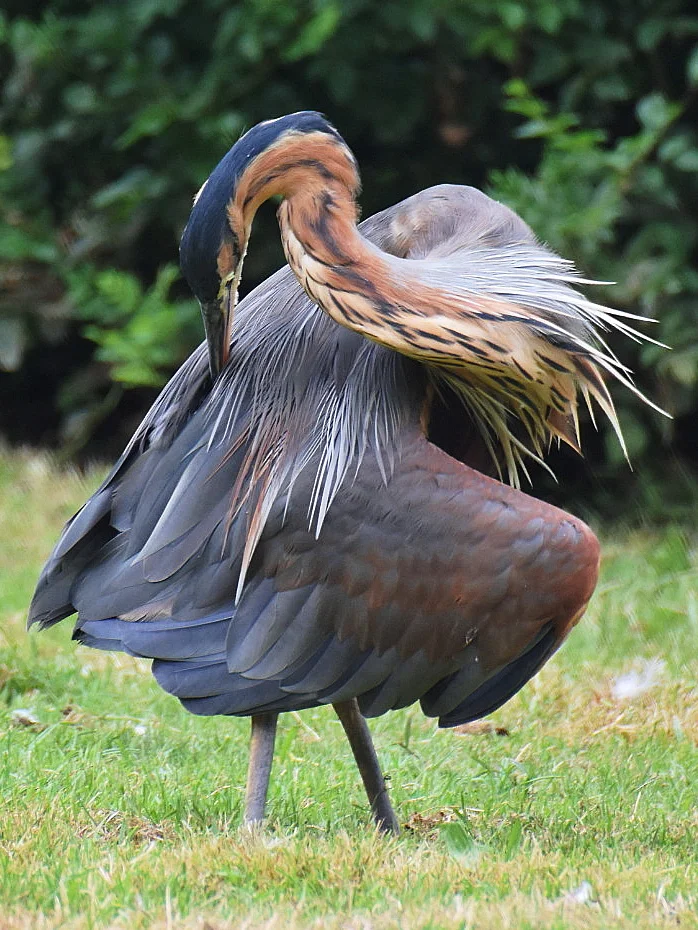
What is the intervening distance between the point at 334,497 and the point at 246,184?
0.82m

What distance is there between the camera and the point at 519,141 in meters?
8.91

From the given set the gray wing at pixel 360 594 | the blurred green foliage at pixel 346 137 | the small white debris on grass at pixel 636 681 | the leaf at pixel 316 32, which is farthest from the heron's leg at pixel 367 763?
the leaf at pixel 316 32

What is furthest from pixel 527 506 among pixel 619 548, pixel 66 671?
pixel 619 548

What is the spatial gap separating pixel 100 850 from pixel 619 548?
467cm

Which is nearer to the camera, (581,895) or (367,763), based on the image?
(581,895)

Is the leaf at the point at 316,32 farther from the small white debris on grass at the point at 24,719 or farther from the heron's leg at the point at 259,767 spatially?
the heron's leg at the point at 259,767

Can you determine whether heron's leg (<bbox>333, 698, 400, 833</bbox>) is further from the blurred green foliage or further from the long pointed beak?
the blurred green foliage

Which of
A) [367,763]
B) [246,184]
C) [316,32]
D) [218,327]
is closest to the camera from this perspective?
[246,184]

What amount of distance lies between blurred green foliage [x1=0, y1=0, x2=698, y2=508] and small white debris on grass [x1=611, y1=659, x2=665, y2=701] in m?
2.46

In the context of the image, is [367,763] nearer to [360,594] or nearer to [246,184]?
[360,594]

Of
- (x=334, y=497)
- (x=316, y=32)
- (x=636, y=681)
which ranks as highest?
(x=334, y=497)

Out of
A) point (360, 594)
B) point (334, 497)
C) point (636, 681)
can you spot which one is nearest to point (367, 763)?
point (360, 594)

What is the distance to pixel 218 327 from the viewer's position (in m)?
3.67

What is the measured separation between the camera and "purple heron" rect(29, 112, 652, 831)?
350cm
